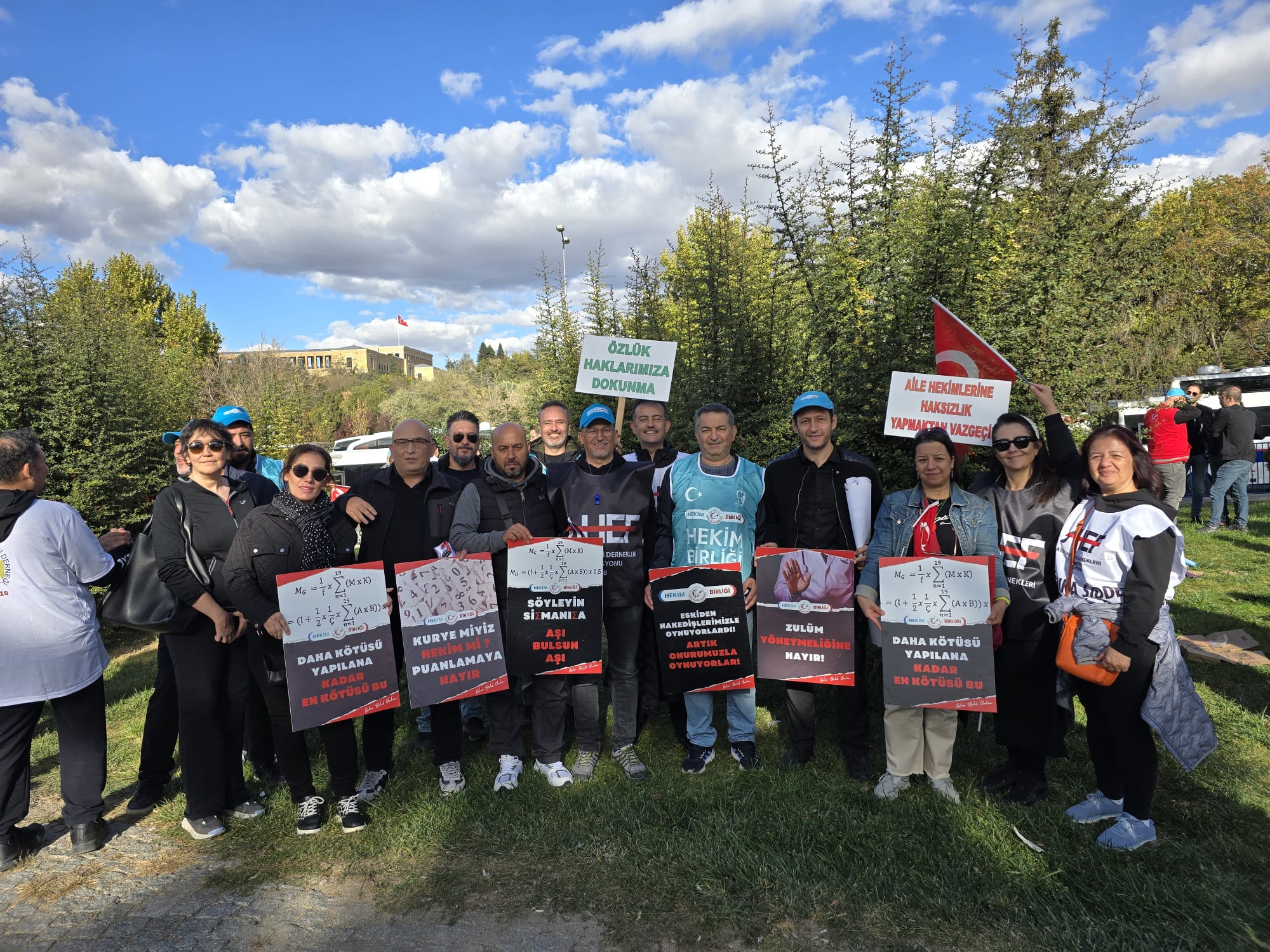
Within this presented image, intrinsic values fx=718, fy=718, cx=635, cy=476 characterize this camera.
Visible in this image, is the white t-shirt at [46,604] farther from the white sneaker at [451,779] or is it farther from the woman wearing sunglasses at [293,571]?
the white sneaker at [451,779]

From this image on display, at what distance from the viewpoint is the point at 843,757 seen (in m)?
4.59

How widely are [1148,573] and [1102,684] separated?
569mm

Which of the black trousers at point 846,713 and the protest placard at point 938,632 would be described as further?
the black trousers at point 846,713

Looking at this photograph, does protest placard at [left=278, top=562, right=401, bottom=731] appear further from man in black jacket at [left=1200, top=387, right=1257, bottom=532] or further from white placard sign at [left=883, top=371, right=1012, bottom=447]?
man in black jacket at [left=1200, top=387, right=1257, bottom=532]

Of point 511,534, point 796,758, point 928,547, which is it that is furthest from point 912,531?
point 511,534

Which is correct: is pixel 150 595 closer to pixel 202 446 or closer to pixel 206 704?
pixel 206 704

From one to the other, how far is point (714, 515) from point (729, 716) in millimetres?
1353

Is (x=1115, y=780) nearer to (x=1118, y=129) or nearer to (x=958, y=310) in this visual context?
(x=958, y=310)

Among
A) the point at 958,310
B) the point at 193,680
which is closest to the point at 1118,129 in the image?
the point at 958,310

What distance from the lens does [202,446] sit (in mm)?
4008

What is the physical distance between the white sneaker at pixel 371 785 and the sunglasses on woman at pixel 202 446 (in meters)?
2.17

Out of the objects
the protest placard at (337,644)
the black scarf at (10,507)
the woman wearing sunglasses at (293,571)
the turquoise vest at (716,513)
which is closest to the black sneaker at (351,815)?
the woman wearing sunglasses at (293,571)

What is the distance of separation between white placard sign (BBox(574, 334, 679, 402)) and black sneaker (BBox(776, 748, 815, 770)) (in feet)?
10.9

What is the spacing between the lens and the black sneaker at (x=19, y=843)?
389 cm
